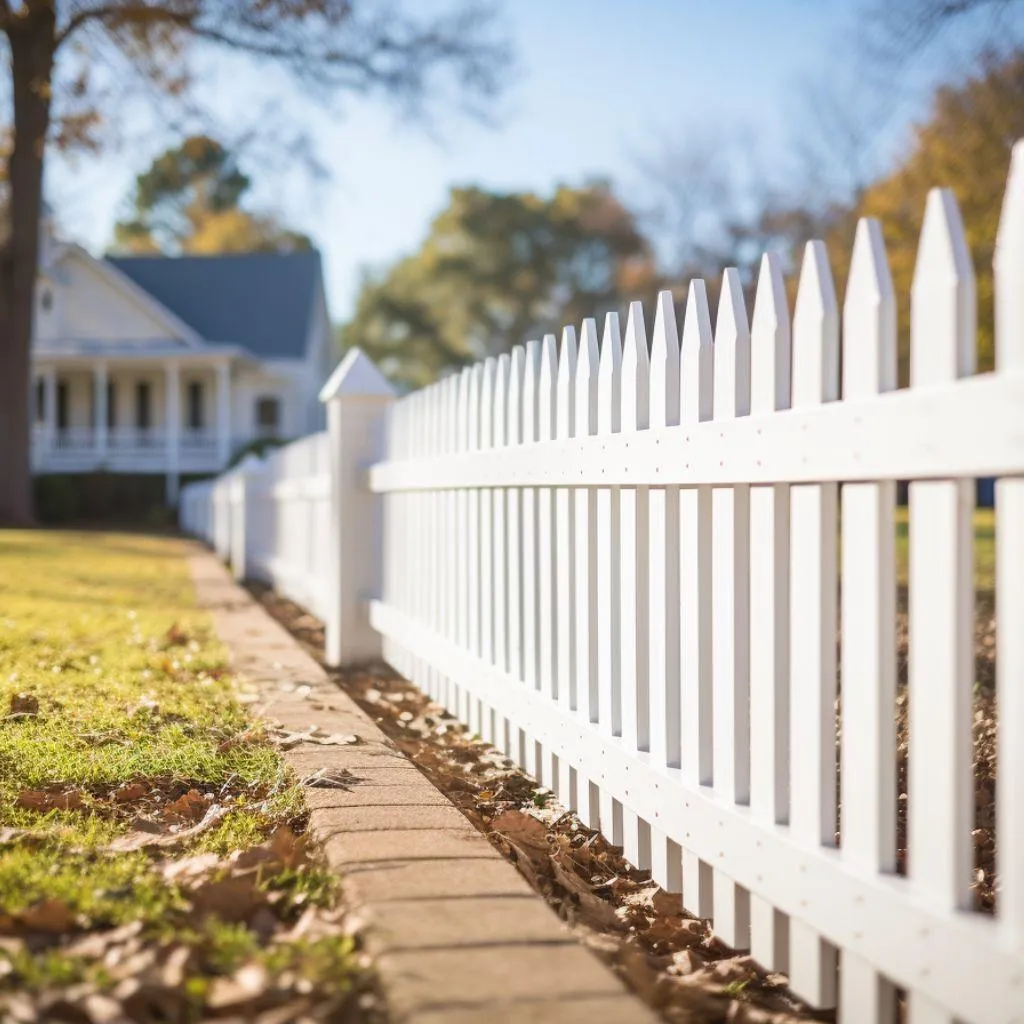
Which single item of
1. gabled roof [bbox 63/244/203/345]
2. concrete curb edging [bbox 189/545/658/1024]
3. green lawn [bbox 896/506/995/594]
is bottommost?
concrete curb edging [bbox 189/545/658/1024]

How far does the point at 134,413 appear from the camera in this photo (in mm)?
33750

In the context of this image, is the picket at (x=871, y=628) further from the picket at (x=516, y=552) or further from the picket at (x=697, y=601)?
the picket at (x=516, y=552)

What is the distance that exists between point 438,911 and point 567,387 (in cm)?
188

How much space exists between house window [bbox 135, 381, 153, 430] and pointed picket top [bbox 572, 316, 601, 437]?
32.1 metres

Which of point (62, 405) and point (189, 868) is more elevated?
point (62, 405)

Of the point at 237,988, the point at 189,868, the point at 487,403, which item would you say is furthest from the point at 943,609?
the point at 487,403

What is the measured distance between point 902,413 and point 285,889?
60.8 inches

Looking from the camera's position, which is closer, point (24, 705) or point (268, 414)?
point (24, 705)

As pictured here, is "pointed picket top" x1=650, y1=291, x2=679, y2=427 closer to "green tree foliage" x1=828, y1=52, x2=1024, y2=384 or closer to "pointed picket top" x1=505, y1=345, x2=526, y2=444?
"pointed picket top" x1=505, y1=345, x2=526, y2=444

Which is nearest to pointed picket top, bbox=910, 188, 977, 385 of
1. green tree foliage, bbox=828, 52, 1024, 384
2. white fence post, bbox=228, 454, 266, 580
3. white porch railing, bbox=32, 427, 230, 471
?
white fence post, bbox=228, 454, 266, 580

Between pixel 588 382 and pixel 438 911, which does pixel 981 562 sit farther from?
pixel 438 911

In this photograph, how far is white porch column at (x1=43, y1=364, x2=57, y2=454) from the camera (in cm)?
3094

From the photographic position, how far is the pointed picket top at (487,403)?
4.44 meters

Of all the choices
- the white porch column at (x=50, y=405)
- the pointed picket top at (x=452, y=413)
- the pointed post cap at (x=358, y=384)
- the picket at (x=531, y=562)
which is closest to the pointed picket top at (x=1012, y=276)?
the picket at (x=531, y=562)
